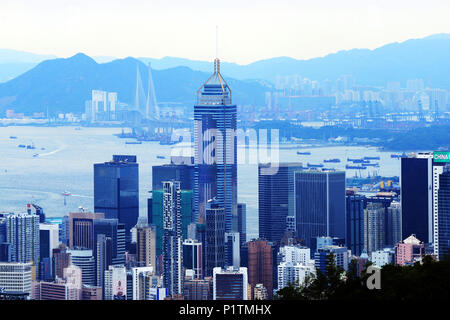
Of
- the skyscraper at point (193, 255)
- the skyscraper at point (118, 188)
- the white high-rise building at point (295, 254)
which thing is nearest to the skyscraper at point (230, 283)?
the skyscraper at point (193, 255)

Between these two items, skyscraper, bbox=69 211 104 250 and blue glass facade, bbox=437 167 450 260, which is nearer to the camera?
blue glass facade, bbox=437 167 450 260

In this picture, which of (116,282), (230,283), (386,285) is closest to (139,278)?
(116,282)

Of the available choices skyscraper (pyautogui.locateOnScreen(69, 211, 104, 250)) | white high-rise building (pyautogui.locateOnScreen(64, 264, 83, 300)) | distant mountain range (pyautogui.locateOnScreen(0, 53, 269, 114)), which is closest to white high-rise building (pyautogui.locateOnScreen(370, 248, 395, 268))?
distant mountain range (pyautogui.locateOnScreen(0, 53, 269, 114))

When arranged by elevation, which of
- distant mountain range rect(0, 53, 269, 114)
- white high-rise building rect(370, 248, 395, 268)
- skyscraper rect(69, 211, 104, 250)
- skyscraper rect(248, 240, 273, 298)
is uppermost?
distant mountain range rect(0, 53, 269, 114)

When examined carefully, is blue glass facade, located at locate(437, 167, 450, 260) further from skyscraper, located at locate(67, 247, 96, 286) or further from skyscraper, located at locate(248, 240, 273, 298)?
skyscraper, located at locate(67, 247, 96, 286)

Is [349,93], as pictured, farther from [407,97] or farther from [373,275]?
[373,275]

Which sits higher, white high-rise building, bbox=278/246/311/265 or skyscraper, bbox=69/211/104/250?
skyscraper, bbox=69/211/104/250

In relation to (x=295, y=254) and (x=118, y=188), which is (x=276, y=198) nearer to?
(x=295, y=254)

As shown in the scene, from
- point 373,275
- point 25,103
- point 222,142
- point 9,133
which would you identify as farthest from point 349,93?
point 373,275
